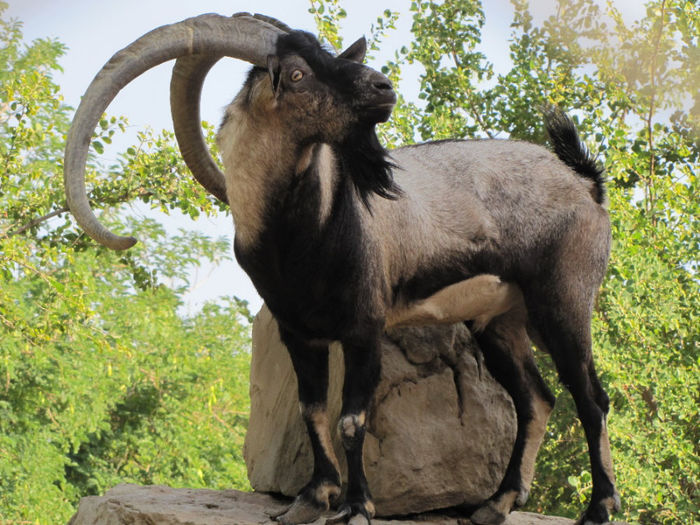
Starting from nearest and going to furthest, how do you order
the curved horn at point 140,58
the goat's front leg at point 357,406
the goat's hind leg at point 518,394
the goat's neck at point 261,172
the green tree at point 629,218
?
the curved horn at point 140,58, the goat's neck at point 261,172, the goat's front leg at point 357,406, the goat's hind leg at point 518,394, the green tree at point 629,218

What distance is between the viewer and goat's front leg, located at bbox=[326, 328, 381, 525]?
13.2 feet

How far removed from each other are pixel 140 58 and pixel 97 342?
461cm

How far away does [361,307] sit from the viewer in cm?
405

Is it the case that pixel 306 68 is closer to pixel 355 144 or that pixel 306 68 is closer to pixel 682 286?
pixel 355 144

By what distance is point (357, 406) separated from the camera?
13.3 ft

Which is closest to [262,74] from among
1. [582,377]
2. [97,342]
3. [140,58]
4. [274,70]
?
[274,70]

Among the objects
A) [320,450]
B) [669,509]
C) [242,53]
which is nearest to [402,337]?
[320,450]

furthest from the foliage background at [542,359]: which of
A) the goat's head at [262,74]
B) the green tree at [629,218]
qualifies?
the goat's head at [262,74]

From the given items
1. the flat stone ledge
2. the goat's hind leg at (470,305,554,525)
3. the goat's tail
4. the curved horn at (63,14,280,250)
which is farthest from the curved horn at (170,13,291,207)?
the goat's tail

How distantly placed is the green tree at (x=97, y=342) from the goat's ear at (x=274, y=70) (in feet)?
14.1

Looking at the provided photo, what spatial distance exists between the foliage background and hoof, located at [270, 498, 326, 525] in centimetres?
298

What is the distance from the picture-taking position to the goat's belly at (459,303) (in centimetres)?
444

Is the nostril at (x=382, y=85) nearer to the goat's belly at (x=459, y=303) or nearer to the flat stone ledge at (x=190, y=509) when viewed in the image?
the goat's belly at (x=459, y=303)

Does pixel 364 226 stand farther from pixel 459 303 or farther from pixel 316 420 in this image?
pixel 316 420
